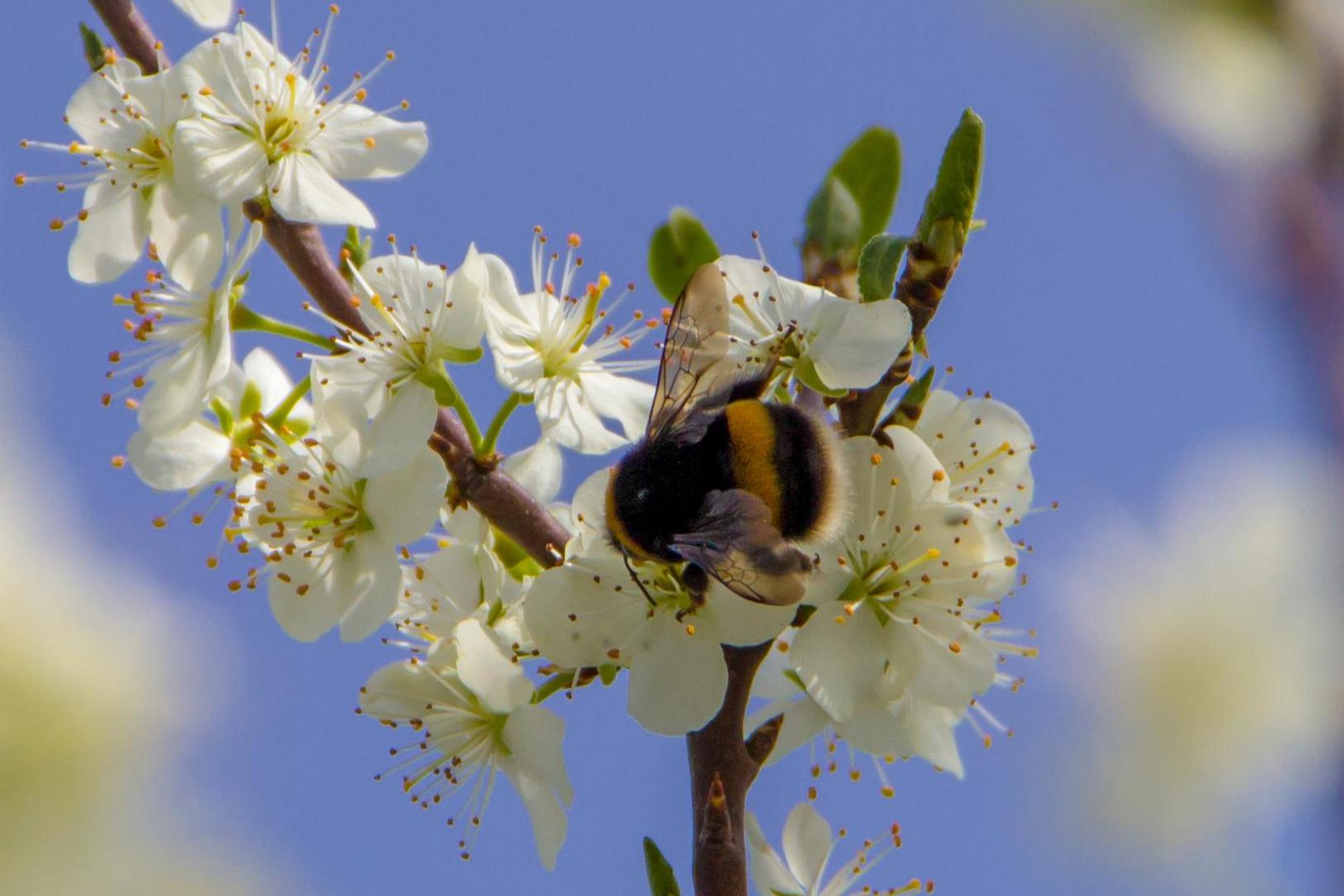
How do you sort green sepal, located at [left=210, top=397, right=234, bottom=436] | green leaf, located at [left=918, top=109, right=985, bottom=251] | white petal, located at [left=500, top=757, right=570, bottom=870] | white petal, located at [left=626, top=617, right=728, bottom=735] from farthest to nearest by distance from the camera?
1. green sepal, located at [left=210, top=397, right=234, bottom=436]
2. white petal, located at [left=500, top=757, right=570, bottom=870]
3. white petal, located at [left=626, top=617, right=728, bottom=735]
4. green leaf, located at [left=918, top=109, right=985, bottom=251]

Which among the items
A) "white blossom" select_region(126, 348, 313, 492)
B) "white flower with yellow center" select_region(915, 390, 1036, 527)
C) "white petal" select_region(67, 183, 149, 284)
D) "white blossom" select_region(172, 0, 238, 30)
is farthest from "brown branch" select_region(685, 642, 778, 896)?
"white blossom" select_region(172, 0, 238, 30)

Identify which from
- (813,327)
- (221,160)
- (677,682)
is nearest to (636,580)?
(677,682)

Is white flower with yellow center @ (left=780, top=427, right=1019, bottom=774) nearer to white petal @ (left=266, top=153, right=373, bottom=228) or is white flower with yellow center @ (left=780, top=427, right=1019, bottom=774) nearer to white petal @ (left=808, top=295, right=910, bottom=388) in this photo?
white petal @ (left=808, top=295, right=910, bottom=388)

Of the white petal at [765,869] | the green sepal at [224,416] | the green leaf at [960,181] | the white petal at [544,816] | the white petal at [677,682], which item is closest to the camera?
the green leaf at [960,181]

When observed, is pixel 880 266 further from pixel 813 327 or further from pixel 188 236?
pixel 188 236

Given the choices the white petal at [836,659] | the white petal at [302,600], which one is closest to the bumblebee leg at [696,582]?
the white petal at [836,659]

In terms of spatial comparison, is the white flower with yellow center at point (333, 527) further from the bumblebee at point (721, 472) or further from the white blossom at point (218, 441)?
the bumblebee at point (721, 472)
